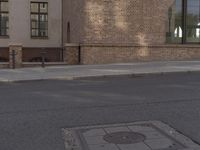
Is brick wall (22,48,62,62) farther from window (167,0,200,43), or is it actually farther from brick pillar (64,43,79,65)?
window (167,0,200,43)

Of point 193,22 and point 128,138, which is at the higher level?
point 193,22

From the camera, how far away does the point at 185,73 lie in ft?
58.4

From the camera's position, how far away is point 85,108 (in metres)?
10.1

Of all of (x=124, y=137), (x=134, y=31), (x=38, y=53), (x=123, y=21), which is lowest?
(x=124, y=137)

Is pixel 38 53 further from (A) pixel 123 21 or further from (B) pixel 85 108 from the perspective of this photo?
(B) pixel 85 108

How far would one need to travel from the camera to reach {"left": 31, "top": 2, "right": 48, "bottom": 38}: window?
3177cm

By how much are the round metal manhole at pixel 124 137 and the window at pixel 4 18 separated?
2519cm

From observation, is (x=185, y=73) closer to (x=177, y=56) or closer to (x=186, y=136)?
(x=177, y=56)

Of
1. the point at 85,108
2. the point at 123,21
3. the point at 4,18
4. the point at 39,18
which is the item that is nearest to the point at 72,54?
the point at 123,21

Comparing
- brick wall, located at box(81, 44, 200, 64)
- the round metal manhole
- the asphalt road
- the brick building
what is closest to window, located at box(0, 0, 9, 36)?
the brick building

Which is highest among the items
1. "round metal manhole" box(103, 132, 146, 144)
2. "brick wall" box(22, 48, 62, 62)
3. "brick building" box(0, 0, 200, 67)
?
"brick building" box(0, 0, 200, 67)

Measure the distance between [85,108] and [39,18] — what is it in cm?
2267

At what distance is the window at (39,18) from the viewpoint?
104 feet

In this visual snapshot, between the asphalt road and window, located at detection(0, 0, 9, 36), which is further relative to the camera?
window, located at detection(0, 0, 9, 36)
